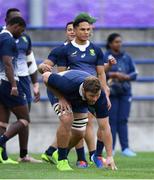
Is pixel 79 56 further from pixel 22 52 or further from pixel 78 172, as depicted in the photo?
pixel 78 172

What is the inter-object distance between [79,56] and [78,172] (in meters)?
1.69

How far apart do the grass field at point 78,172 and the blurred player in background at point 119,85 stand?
8.77ft

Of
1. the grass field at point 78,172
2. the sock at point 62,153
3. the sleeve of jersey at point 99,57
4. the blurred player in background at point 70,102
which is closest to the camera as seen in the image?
the grass field at point 78,172

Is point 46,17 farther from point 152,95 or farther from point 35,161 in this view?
point 35,161

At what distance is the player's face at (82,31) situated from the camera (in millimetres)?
11320

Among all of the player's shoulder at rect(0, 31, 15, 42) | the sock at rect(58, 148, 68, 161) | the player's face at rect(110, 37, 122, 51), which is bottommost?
the sock at rect(58, 148, 68, 161)

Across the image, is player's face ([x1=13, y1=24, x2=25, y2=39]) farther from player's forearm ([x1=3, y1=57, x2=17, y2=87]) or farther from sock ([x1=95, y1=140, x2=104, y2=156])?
sock ([x1=95, y1=140, x2=104, y2=156])

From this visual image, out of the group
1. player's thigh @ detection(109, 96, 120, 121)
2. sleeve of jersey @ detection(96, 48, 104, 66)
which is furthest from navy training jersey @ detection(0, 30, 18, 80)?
player's thigh @ detection(109, 96, 120, 121)

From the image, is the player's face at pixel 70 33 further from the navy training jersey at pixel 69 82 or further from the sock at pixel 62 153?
the sock at pixel 62 153

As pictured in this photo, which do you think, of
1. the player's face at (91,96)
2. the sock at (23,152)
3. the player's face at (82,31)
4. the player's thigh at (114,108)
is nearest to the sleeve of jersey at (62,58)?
the player's face at (82,31)

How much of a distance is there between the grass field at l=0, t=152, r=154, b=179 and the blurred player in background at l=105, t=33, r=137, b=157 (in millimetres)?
2674

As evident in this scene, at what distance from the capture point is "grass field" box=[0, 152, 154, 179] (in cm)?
970

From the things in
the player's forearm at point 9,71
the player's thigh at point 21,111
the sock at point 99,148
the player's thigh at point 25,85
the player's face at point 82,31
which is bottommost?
the sock at point 99,148

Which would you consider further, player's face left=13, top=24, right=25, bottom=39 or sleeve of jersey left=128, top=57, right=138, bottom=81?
sleeve of jersey left=128, top=57, right=138, bottom=81
